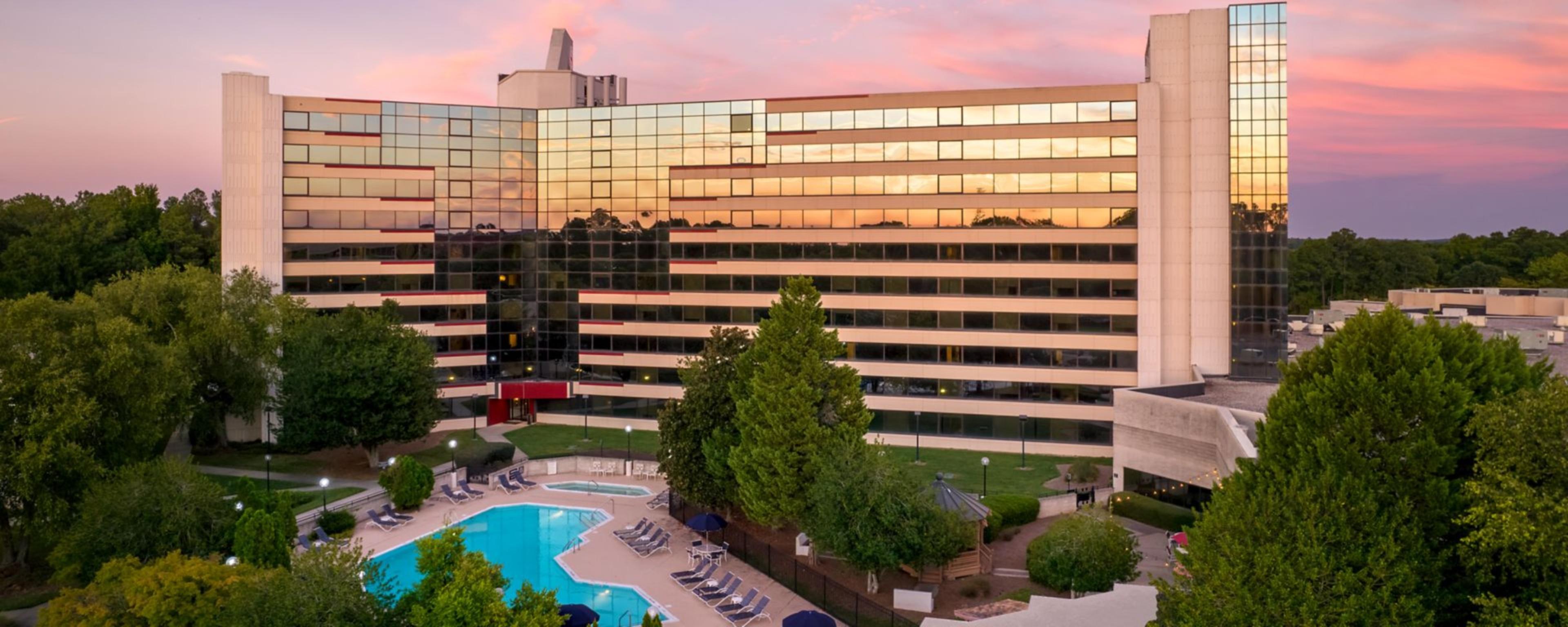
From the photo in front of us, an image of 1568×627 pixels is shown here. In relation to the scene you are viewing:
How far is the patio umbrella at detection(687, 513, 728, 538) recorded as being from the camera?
121 feet

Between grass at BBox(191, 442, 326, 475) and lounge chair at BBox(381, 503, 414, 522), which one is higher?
grass at BBox(191, 442, 326, 475)

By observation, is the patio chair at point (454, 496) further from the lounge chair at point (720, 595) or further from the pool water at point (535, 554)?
the lounge chair at point (720, 595)

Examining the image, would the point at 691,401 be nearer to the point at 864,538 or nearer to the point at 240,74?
the point at 864,538

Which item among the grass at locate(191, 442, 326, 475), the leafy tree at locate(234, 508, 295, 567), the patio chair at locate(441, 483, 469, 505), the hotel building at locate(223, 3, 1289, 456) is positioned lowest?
the patio chair at locate(441, 483, 469, 505)

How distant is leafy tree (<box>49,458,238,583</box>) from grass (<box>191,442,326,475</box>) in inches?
676

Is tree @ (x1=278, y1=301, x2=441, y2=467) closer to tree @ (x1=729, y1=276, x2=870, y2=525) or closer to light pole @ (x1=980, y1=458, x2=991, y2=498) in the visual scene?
tree @ (x1=729, y1=276, x2=870, y2=525)

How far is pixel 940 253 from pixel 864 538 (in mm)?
29771

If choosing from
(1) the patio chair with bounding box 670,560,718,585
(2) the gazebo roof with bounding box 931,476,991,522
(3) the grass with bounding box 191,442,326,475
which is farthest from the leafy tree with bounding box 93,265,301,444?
(2) the gazebo roof with bounding box 931,476,991,522

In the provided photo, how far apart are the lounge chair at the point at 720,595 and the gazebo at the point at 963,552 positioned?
578 centimetres

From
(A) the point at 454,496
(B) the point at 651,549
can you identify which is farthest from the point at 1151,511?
(A) the point at 454,496

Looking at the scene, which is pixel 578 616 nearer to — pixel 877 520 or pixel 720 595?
A: pixel 720 595

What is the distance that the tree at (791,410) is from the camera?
113ft

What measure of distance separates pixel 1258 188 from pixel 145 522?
51113 millimetres

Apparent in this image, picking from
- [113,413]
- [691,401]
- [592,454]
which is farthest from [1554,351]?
[113,413]
